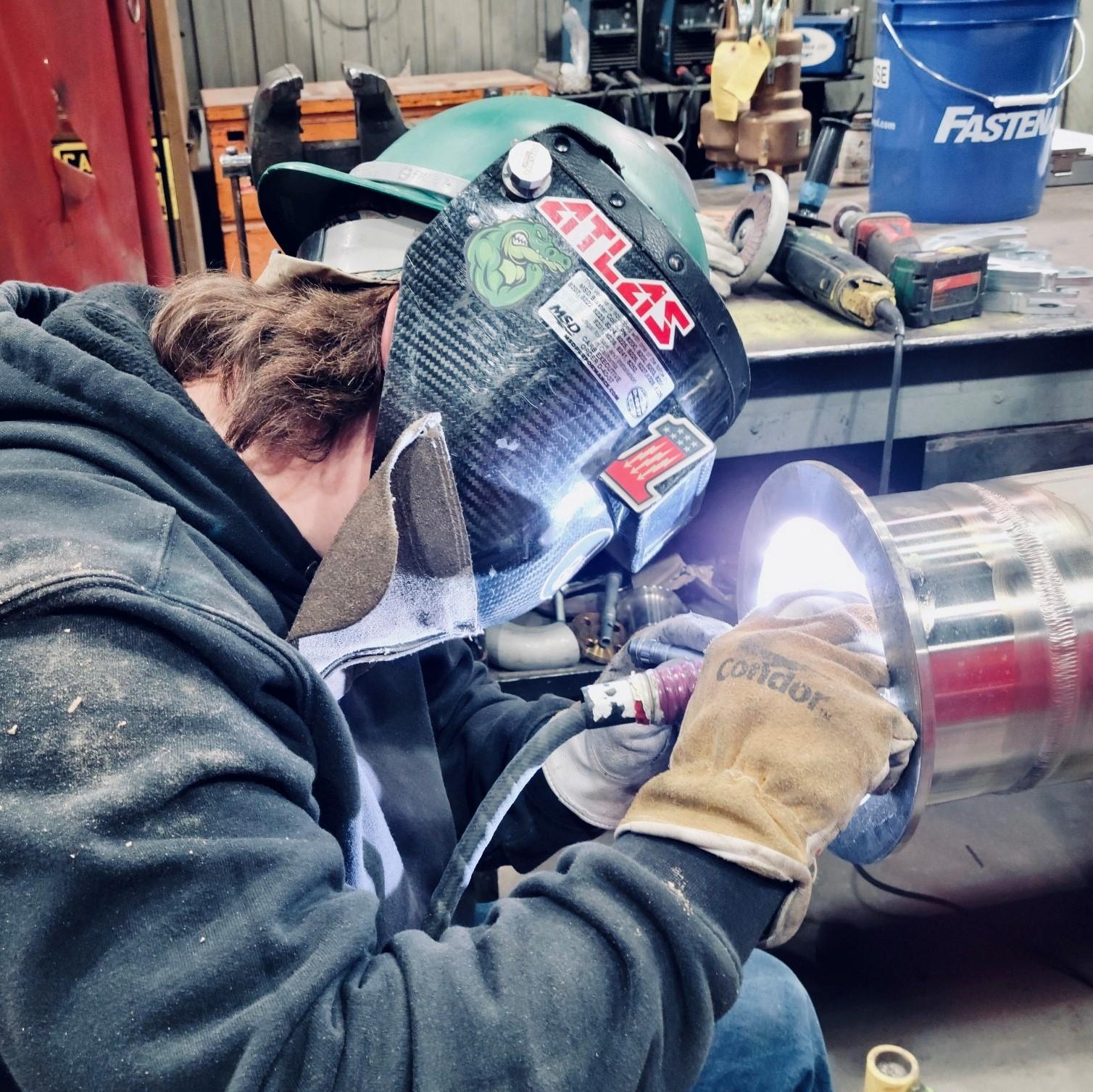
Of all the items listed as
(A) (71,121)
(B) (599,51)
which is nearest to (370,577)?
(A) (71,121)

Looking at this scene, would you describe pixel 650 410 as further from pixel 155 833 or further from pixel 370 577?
pixel 155 833

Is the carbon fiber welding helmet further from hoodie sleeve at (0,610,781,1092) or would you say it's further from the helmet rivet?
hoodie sleeve at (0,610,781,1092)

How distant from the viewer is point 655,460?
41.6 inches

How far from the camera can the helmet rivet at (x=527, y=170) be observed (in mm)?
975

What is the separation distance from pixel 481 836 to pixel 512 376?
1.62 feet

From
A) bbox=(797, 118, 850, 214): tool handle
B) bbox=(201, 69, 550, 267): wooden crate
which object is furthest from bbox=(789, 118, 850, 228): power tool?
bbox=(201, 69, 550, 267): wooden crate

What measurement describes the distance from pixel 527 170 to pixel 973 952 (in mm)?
1703

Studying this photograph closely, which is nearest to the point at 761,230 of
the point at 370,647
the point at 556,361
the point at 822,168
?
the point at 822,168

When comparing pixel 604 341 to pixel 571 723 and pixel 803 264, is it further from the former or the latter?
pixel 803 264

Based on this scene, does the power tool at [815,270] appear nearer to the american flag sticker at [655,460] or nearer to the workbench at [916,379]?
the workbench at [916,379]

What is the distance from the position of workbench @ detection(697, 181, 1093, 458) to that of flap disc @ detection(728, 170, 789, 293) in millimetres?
235

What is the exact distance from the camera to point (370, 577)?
0.90m

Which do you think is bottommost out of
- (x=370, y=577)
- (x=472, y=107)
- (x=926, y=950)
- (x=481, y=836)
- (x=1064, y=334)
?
(x=926, y=950)

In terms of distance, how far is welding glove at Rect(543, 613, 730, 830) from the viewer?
4.41 feet
